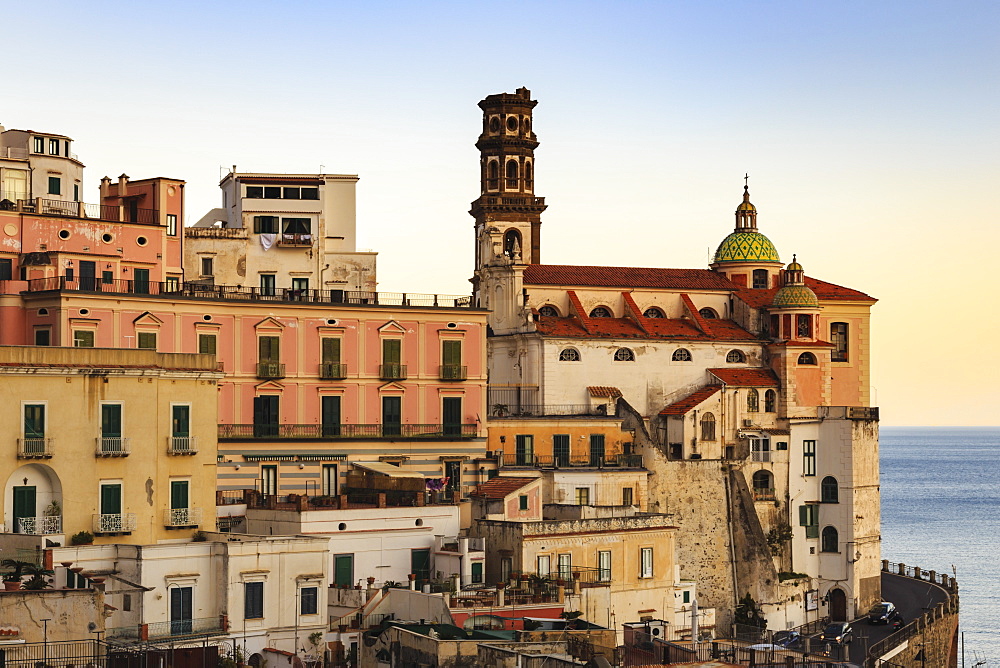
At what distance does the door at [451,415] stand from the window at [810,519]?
839 inches

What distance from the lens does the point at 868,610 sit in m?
81.2

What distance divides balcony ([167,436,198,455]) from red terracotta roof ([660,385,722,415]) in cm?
3060

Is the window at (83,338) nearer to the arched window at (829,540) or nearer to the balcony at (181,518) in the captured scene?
the balcony at (181,518)

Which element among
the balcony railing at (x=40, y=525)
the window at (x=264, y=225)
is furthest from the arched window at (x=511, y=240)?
the balcony railing at (x=40, y=525)

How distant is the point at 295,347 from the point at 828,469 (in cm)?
3012

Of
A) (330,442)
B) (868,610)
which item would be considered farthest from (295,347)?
(868,610)

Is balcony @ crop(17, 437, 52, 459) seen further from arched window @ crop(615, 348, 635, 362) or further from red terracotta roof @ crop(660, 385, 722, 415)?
red terracotta roof @ crop(660, 385, 722, 415)

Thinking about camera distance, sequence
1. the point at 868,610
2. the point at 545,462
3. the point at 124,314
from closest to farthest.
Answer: the point at 124,314 < the point at 545,462 < the point at 868,610

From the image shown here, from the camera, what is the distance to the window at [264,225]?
7356 cm

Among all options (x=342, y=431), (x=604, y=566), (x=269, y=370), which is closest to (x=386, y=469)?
(x=342, y=431)

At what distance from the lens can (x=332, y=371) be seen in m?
65.6

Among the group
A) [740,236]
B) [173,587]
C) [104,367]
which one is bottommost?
[173,587]

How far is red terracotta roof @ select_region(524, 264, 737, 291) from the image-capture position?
8369cm

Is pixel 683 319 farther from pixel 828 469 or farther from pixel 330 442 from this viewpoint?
pixel 330 442
